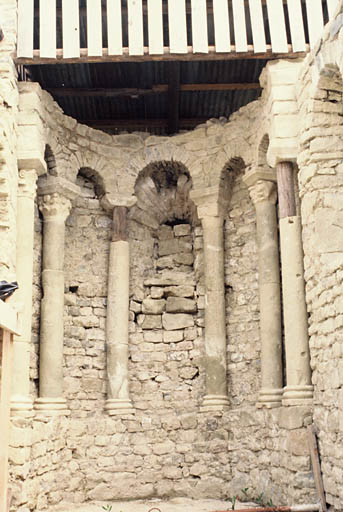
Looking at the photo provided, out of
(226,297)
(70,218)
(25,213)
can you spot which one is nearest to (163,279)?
(226,297)

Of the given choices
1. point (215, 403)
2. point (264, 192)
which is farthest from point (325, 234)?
point (215, 403)

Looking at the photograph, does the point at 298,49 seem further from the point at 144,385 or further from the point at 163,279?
the point at 144,385

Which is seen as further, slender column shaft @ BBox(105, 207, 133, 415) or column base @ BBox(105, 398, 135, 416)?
slender column shaft @ BBox(105, 207, 133, 415)

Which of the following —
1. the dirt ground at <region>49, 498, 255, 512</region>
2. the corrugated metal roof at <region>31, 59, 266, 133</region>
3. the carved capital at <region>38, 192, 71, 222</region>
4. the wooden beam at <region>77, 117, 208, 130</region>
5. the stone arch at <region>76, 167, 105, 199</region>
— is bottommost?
the dirt ground at <region>49, 498, 255, 512</region>

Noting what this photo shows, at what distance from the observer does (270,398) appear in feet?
31.3

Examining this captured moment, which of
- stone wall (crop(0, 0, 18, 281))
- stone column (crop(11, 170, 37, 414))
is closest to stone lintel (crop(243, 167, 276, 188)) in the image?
stone column (crop(11, 170, 37, 414))

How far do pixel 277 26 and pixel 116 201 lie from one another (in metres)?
3.70

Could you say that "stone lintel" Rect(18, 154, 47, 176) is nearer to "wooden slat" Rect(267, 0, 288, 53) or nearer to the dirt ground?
"wooden slat" Rect(267, 0, 288, 53)

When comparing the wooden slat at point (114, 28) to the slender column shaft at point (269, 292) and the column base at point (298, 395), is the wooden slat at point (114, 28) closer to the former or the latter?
the slender column shaft at point (269, 292)

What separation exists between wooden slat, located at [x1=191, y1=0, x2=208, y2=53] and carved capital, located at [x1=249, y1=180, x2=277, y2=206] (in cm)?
217

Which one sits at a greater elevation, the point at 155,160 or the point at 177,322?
Result: the point at 155,160

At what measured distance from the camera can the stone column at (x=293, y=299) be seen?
8727 millimetres

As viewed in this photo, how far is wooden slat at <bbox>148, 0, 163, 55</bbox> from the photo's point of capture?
9312 millimetres

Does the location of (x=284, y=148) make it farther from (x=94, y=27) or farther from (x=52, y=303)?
(x=52, y=303)
